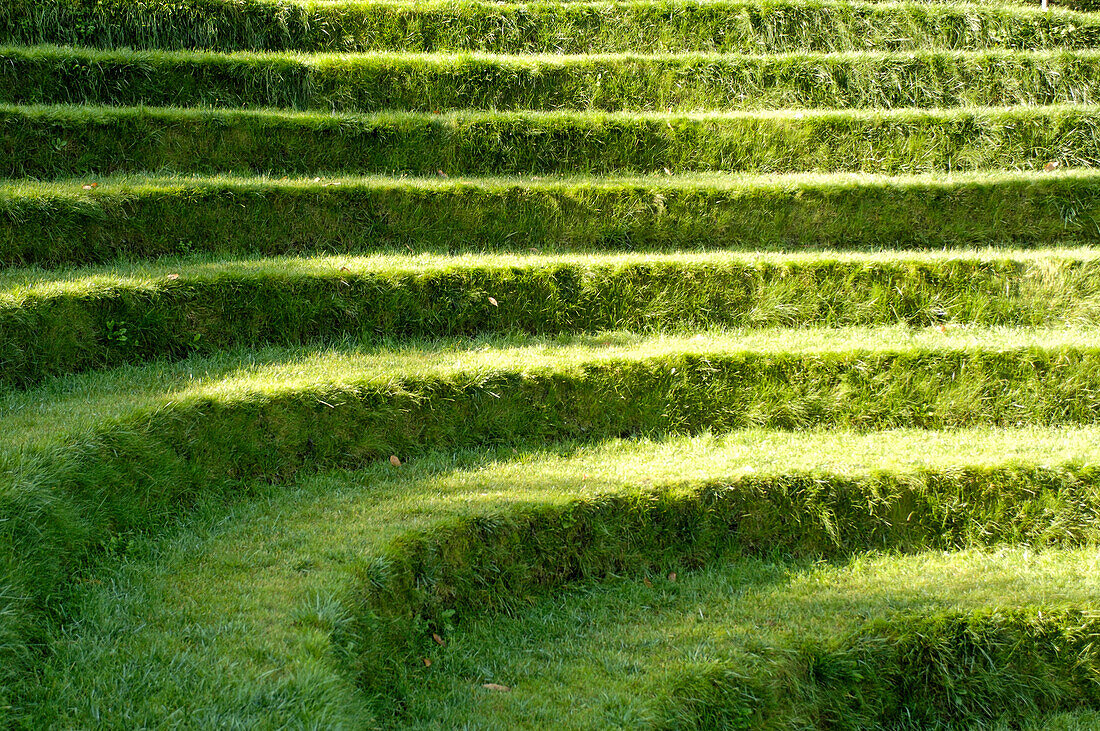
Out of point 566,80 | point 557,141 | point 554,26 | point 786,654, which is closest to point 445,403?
point 786,654

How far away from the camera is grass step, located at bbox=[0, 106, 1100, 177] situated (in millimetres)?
6543

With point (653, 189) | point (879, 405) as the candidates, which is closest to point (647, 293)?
point (653, 189)

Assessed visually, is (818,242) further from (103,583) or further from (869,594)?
(103,583)

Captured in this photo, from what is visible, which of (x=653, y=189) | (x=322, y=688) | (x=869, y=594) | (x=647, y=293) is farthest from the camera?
(x=653, y=189)

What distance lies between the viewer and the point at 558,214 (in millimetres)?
6637

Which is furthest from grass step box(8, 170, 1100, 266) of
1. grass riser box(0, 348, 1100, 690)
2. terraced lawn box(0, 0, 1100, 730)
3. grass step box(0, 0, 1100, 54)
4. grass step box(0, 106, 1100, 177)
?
grass step box(0, 0, 1100, 54)

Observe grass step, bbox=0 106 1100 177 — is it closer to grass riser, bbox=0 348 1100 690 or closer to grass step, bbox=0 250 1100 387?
grass step, bbox=0 250 1100 387

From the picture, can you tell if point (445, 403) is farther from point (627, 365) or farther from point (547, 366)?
point (627, 365)

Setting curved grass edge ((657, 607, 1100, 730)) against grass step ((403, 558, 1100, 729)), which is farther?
curved grass edge ((657, 607, 1100, 730))

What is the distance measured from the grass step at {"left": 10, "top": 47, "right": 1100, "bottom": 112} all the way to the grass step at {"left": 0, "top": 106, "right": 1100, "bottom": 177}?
23.0 inches

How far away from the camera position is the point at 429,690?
11.3 feet

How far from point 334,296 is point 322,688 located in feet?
10.3

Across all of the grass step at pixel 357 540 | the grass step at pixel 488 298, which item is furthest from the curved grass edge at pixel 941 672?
the grass step at pixel 488 298

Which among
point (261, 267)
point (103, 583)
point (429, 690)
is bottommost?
point (429, 690)
